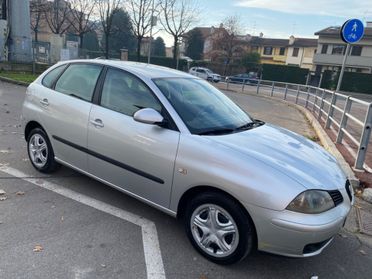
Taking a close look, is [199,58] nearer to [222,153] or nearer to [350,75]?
[350,75]

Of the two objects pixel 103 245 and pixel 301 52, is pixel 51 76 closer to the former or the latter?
pixel 103 245

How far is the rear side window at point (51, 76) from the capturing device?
180 inches

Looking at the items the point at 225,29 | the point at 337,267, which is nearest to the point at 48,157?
the point at 337,267

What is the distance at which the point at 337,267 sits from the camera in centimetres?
318

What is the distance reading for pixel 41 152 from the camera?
15.3ft

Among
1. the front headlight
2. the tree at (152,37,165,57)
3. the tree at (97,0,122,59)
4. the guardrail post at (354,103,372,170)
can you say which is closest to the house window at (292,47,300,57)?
the tree at (152,37,165,57)

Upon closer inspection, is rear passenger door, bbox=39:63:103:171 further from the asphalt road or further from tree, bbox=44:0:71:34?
tree, bbox=44:0:71:34

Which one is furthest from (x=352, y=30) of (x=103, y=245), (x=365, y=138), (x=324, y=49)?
(x=324, y=49)

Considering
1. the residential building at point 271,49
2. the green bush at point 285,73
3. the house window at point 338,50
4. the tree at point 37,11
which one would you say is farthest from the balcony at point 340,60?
the tree at point 37,11

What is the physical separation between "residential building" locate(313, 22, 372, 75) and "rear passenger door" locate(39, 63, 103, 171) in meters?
45.8

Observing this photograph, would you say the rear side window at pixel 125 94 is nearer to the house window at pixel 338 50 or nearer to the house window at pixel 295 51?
the house window at pixel 338 50

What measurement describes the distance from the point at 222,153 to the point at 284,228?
772mm

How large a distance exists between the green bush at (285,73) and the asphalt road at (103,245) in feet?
140

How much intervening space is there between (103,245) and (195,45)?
190ft
